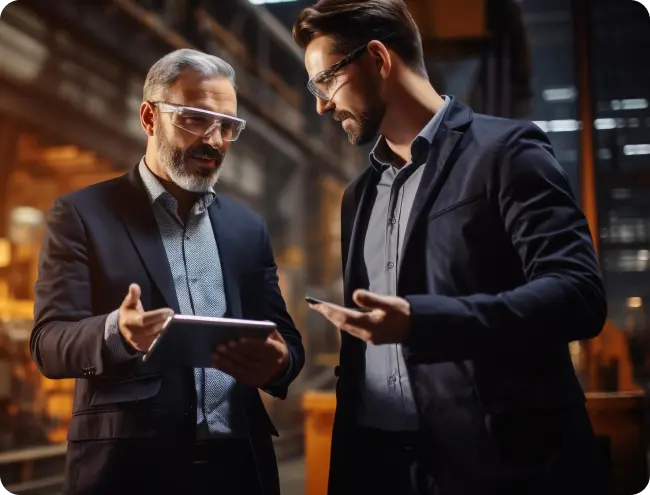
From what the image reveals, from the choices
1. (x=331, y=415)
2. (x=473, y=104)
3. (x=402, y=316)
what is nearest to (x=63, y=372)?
(x=402, y=316)

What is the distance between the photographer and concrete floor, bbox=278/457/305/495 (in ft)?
12.6

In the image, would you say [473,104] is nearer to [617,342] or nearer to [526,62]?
[526,62]

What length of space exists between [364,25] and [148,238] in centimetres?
75

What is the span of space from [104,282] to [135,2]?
7.80 feet

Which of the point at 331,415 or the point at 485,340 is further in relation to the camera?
the point at 331,415

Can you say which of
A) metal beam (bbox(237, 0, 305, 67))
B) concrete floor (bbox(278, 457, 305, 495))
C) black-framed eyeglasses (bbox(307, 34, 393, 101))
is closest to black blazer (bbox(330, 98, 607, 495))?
black-framed eyeglasses (bbox(307, 34, 393, 101))

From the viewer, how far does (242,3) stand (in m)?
3.54

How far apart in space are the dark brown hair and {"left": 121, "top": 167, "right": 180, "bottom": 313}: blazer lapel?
2.04ft

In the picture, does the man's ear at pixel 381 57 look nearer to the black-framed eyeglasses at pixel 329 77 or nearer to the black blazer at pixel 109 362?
the black-framed eyeglasses at pixel 329 77

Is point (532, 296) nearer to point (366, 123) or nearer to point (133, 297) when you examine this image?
point (366, 123)

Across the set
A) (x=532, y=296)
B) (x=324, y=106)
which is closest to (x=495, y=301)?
(x=532, y=296)

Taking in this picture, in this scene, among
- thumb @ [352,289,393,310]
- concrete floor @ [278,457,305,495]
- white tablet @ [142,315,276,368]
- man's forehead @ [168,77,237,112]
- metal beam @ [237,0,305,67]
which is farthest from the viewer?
concrete floor @ [278,457,305,495]

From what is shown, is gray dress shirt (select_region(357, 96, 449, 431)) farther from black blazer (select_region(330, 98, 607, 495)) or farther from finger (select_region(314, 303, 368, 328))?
finger (select_region(314, 303, 368, 328))

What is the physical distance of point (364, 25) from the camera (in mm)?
1458
